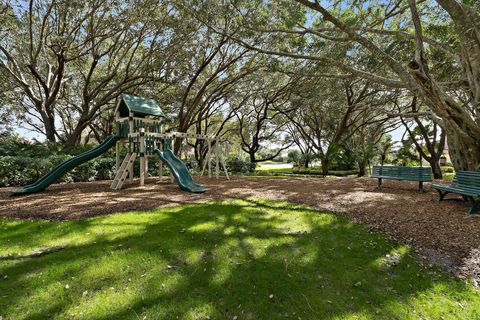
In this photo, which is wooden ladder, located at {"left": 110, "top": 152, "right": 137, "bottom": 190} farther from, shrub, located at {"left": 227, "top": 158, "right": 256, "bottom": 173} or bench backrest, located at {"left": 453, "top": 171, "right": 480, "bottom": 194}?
shrub, located at {"left": 227, "top": 158, "right": 256, "bottom": 173}

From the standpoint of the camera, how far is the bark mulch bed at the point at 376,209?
13.5 feet

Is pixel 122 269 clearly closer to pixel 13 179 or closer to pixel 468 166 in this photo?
pixel 468 166

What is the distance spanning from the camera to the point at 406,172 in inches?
340

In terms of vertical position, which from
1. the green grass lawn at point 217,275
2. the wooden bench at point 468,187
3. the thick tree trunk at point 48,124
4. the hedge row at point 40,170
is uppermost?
the thick tree trunk at point 48,124

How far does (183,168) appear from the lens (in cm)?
991

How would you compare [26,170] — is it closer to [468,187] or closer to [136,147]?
[136,147]

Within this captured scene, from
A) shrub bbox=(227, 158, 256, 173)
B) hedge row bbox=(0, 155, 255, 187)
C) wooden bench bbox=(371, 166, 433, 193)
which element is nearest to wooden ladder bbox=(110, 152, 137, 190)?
hedge row bbox=(0, 155, 255, 187)

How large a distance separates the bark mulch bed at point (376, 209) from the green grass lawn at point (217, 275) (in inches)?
22.8

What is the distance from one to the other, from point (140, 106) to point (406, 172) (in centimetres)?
1041

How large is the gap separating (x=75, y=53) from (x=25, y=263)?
43.6ft

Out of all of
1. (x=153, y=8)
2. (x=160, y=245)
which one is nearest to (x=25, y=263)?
(x=160, y=245)

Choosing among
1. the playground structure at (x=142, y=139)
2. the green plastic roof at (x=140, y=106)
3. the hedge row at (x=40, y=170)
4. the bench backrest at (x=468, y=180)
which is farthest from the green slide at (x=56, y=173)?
the bench backrest at (x=468, y=180)

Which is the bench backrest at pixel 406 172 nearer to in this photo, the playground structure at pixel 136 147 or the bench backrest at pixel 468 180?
the bench backrest at pixel 468 180

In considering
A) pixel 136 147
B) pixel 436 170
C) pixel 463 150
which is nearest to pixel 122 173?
pixel 136 147
